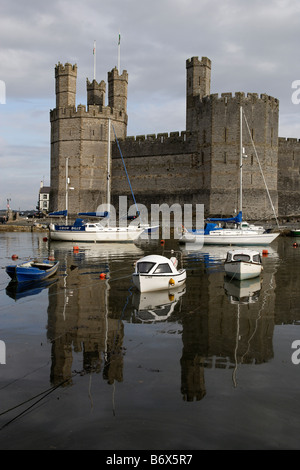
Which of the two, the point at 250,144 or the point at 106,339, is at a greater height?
the point at 250,144

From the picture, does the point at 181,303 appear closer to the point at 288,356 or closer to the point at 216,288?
the point at 216,288

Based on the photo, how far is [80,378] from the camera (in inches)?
285

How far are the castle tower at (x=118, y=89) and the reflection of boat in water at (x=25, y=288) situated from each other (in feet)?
132

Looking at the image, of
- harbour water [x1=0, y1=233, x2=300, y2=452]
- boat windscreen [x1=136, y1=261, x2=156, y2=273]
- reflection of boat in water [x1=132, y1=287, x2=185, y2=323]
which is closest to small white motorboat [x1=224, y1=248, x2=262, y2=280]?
harbour water [x1=0, y1=233, x2=300, y2=452]

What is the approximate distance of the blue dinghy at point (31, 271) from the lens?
51.3ft

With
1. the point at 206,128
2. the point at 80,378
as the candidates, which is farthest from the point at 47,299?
the point at 206,128

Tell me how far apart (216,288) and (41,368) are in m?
8.96

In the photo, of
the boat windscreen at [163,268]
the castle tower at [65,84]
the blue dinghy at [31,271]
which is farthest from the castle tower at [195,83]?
the boat windscreen at [163,268]

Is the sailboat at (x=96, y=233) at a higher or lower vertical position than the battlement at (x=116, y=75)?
lower

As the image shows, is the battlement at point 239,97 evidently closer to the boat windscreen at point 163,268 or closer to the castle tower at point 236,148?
the castle tower at point 236,148

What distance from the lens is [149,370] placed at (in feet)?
25.2

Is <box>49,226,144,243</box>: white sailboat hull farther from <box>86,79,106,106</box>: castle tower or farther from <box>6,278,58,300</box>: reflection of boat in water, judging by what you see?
<box>86,79,106,106</box>: castle tower

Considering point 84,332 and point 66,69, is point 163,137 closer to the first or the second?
point 66,69

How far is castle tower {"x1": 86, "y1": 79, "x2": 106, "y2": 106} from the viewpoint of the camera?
54469mm
